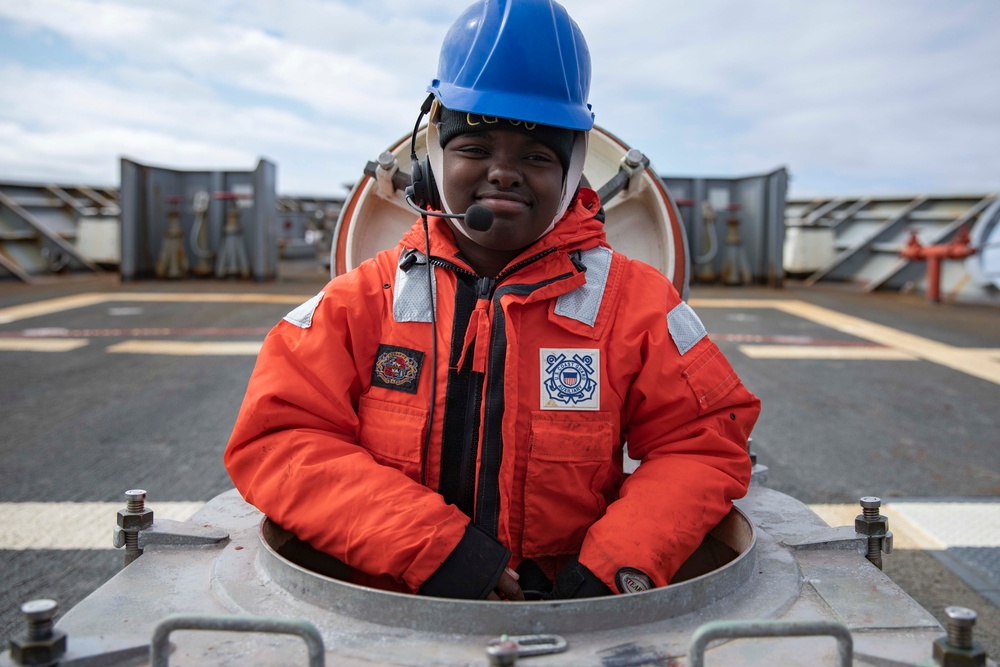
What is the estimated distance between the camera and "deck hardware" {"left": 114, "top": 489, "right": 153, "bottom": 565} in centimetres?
177

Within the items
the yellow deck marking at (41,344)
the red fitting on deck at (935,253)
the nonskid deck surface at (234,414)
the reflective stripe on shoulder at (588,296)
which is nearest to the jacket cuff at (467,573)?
the reflective stripe on shoulder at (588,296)

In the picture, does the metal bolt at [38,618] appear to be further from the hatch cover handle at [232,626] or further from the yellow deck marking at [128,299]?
the yellow deck marking at [128,299]

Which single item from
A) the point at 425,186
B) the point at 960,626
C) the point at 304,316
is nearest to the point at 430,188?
the point at 425,186

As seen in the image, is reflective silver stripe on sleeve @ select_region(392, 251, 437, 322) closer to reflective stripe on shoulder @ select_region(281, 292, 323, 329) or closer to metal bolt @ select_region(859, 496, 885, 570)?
reflective stripe on shoulder @ select_region(281, 292, 323, 329)

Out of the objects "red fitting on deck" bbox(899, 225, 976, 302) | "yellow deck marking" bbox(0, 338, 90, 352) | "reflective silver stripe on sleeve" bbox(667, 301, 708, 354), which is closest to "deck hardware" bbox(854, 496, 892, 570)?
"reflective silver stripe on sleeve" bbox(667, 301, 708, 354)

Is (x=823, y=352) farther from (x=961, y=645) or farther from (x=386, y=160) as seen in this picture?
(x=961, y=645)

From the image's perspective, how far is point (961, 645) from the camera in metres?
1.23

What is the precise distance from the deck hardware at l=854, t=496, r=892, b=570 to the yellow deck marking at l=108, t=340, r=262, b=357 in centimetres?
610

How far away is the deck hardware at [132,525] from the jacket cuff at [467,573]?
65 cm

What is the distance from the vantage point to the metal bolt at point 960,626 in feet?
3.95

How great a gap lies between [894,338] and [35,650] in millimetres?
8831

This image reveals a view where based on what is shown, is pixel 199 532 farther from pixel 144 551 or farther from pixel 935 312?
pixel 935 312

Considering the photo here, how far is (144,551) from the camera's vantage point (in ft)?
5.83

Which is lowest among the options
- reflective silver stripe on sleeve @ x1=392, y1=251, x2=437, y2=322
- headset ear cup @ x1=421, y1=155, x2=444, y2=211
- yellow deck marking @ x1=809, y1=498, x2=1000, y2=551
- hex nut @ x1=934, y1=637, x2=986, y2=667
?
yellow deck marking @ x1=809, y1=498, x2=1000, y2=551
